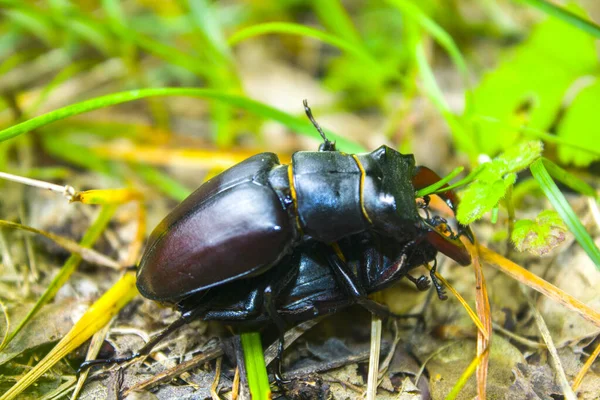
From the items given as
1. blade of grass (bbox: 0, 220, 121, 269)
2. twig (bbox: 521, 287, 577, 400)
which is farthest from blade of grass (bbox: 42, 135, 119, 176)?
twig (bbox: 521, 287, 577, 400)

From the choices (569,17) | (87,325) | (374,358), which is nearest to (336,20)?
(569,17)

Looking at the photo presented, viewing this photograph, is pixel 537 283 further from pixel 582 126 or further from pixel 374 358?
pixel 582 126

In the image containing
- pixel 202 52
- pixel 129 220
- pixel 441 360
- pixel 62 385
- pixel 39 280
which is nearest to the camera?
pixel 62 385

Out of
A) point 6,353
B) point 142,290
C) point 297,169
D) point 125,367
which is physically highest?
point 297,169

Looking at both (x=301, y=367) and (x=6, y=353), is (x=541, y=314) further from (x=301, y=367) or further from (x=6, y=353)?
(x=6, y=353)

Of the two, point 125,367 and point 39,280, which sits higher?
point 39,280

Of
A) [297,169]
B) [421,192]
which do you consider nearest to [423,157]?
[421,192]

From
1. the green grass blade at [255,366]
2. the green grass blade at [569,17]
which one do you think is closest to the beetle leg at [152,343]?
the green grass blade at [255,366]
